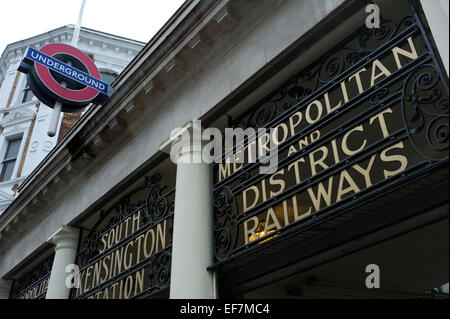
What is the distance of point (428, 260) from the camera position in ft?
29.5

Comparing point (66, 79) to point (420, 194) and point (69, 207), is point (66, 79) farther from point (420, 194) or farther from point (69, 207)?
point (420, 194)

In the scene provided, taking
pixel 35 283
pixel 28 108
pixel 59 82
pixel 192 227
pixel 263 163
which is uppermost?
pixel 28 108

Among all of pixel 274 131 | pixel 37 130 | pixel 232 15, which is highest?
pixel 37 130

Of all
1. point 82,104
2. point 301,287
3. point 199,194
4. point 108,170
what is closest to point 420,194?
point 199,194

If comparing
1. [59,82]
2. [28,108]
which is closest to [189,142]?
[59,82]

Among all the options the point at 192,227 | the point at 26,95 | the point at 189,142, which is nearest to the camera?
the point at 192,227

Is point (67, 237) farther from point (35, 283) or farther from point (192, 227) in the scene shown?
point (192, 227)

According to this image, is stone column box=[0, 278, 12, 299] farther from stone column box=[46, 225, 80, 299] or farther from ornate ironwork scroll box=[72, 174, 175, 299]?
ornate ironwork scroll box=[72, 174, 175, 299]

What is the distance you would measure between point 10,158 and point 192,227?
16629 millimetres

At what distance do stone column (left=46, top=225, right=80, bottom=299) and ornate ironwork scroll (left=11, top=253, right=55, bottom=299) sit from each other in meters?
1.09

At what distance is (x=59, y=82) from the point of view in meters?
10.2

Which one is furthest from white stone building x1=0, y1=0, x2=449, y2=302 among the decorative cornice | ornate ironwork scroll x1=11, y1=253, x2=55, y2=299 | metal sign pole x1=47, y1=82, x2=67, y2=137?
the decorative cornice

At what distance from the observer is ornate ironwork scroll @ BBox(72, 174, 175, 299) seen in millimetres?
7220
